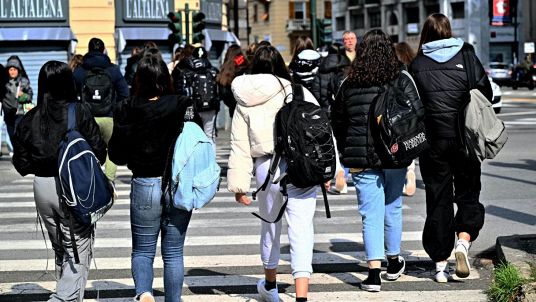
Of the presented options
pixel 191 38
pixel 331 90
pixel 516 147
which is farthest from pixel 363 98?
pixel 191 38

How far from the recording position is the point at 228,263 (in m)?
8.93

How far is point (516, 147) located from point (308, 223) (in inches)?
528

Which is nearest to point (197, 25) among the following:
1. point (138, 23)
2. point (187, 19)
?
point (187, 19)

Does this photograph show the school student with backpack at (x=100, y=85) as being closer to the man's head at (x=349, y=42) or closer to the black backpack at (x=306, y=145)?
the man's head at (x=349, y=42)

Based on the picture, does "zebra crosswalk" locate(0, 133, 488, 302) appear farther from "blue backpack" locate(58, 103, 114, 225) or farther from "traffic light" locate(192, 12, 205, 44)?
"traffic light" locate(192, 12, 205, 44)

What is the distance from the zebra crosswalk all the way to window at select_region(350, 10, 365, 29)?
84.1m

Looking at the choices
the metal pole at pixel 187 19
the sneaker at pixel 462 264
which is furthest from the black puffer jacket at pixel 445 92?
the metal pole at pixel 187 19

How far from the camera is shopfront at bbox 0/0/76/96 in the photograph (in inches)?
1004

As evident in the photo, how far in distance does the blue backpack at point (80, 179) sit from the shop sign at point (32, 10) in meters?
20.1

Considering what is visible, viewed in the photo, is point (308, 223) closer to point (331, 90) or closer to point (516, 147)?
point (331, 90)

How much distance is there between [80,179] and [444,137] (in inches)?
112

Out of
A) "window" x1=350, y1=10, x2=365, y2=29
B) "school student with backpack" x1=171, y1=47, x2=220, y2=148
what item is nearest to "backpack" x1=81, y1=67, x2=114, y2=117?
"school student with backpack" x1=171, y1=47, x2=220, y2=148

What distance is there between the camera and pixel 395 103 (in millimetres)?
7539

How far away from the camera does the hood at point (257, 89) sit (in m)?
7.09
